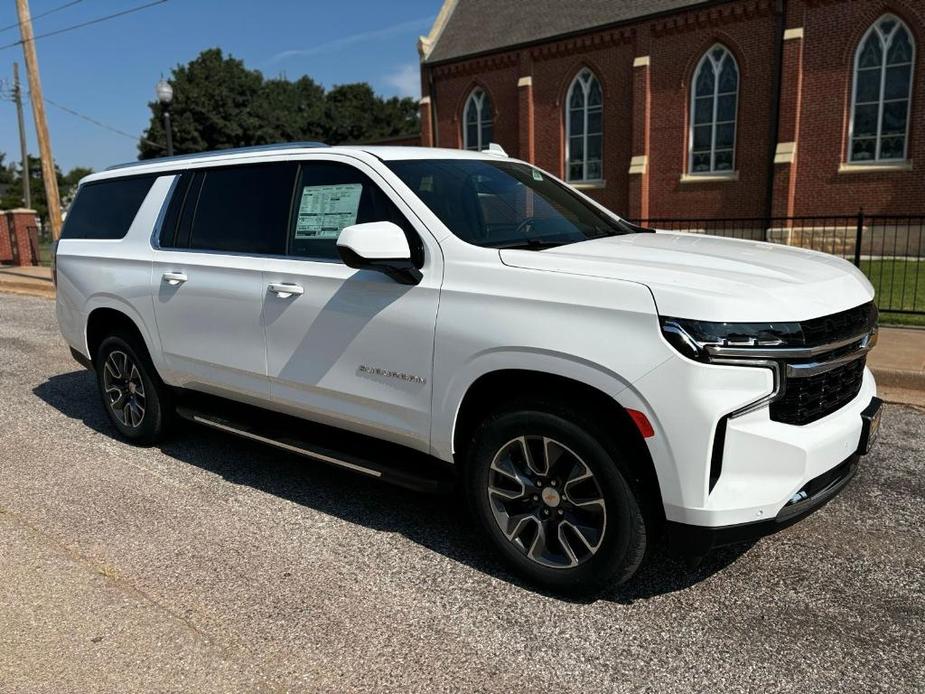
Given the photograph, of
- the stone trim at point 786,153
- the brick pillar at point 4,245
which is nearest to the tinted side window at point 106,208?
the stone trim at point 786,153

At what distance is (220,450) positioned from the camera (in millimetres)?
5434

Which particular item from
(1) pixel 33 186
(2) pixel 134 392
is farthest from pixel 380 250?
(1) pixel 33 186

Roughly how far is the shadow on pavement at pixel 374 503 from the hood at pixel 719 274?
4.38 ft

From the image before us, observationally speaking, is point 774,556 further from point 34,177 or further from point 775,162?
point 34,177

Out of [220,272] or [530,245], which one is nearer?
[530,245]

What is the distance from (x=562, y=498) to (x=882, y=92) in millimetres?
21182

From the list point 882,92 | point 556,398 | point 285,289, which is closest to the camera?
point 556,398

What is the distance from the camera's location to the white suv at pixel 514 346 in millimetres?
2807

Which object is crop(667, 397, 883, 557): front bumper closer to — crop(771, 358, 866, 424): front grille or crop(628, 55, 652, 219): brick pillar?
crop(771, 358, 866, 424): front grille

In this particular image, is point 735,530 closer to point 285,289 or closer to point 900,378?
point 285,289

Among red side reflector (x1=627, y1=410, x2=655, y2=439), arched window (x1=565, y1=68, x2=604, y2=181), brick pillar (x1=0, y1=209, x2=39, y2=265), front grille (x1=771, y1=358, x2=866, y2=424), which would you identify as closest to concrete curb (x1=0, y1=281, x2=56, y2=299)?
brick pillar (x1=0, y1=209, x2=39, y2=265)

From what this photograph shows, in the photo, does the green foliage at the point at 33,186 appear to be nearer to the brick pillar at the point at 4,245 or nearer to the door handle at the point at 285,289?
the brick pillar at the point at 4,245

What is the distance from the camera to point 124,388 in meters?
5.51

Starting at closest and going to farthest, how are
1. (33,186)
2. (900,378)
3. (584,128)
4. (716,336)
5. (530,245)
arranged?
(716,336) → (530,245) → (900,378) → (584,128) → (33,186)
